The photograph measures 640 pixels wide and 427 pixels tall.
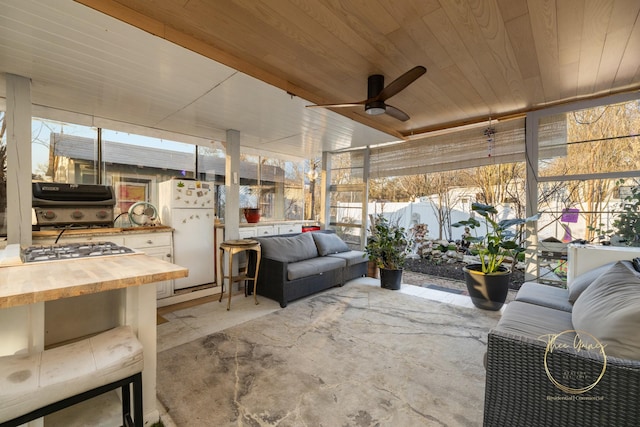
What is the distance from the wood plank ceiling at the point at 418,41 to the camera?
5.84 feet

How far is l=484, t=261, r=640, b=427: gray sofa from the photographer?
1025 millimetres

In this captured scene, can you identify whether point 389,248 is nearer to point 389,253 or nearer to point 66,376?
point 389,253

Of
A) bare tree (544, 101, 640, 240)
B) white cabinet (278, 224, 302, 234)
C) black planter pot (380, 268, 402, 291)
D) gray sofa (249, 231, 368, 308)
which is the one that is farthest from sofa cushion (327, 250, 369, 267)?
bare tree (544, 101, 640, 240)

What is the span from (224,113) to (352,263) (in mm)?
2766

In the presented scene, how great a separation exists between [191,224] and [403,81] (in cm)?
301

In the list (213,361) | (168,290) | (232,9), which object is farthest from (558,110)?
(168,290)

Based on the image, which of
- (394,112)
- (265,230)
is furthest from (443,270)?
(394,112)

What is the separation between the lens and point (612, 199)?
10.3 ft

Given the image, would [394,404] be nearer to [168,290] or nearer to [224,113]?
[168,290]

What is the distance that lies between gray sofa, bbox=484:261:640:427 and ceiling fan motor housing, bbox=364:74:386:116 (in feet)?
6.51

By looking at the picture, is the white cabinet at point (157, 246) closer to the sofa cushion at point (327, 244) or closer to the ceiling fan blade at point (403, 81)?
the sofa cushion at point (327, 244)

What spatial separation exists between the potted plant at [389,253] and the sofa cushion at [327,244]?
558 millimetres

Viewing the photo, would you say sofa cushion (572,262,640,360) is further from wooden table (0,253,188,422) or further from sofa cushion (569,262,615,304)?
wooden table (0,253,188,422)

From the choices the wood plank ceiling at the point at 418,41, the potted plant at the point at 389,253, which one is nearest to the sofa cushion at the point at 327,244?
the potted plant at the point at 389,253
